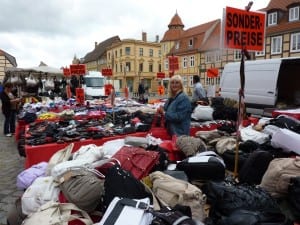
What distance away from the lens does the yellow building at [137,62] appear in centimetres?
6912

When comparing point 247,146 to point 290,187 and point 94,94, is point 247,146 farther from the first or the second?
point 94,94

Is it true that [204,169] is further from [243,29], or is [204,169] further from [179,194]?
[243,29]

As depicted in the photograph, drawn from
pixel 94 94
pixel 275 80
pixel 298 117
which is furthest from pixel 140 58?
pixel 298 117

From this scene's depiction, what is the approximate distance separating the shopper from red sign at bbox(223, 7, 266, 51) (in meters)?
8.91

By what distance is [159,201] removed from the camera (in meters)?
3.07

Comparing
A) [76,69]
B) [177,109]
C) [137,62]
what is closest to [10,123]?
[76,69]

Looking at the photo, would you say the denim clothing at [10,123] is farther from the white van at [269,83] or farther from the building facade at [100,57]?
the building facade at [100,57]

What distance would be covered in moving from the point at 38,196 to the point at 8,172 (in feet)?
11.9

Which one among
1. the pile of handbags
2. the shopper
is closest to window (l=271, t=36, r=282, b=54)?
the shopper

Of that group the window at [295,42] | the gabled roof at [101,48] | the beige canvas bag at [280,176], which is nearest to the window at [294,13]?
the window at [295,42]

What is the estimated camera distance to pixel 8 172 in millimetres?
6758

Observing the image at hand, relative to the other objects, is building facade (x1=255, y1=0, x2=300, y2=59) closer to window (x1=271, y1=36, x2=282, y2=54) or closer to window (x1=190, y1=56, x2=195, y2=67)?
window (x1=271, y1=36, x2=282, y2=54)

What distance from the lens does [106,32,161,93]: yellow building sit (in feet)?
227

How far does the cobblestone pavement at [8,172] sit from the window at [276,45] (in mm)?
28183
